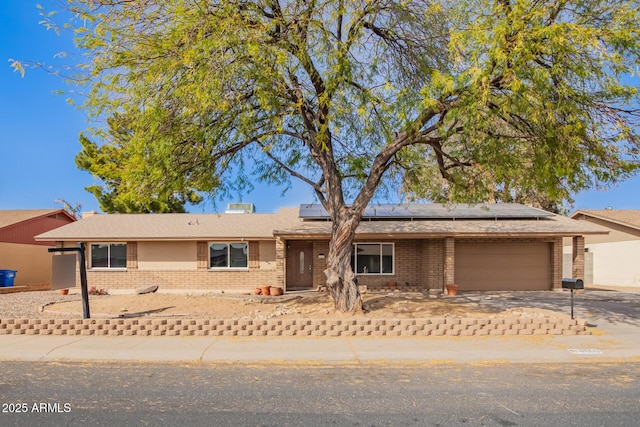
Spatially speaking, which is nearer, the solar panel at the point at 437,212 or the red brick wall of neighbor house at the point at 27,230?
the solar panel at the point at 437,212

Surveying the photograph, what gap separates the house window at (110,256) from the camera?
19.8 m

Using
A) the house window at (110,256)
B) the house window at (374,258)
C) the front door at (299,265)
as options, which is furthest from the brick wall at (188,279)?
the house window at (374,258)

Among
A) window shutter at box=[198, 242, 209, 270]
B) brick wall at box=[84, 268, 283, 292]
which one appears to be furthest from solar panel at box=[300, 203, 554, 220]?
window shutter at box=[198, 242, 209, 270]

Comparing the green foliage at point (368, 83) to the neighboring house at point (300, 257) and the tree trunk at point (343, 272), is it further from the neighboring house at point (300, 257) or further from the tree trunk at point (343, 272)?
the neighboring house at point (300, 257)

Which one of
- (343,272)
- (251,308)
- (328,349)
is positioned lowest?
(251,308)

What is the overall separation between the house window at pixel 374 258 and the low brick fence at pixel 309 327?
9608 mm

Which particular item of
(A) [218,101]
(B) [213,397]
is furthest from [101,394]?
(A) [218,101]

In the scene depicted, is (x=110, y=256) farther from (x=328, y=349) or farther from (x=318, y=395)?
(x=318, y=395)

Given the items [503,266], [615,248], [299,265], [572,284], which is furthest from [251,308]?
[615,248]

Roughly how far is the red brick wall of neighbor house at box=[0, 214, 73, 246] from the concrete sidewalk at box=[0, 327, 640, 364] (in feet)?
59.3

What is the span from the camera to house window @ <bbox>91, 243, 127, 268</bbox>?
19.8 metres

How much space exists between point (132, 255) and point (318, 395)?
1572 cm

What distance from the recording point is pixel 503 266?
19.6 metres

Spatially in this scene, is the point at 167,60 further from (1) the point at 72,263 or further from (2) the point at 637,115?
(2) the point at 637,115
